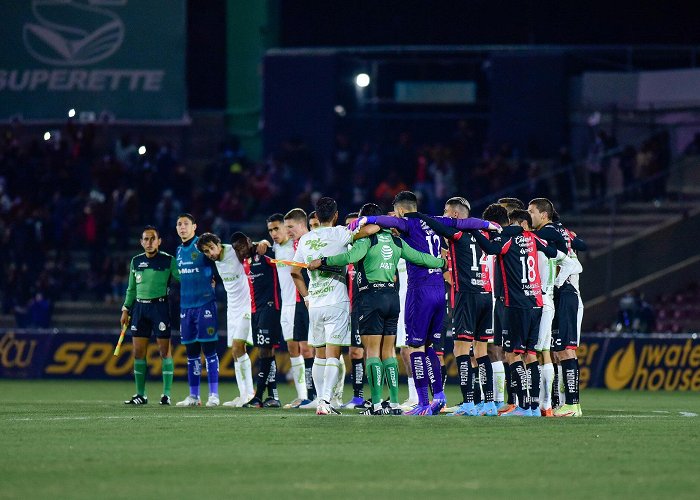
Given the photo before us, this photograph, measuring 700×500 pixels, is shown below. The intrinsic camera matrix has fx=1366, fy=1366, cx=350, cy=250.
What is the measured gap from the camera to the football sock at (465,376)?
15664mm

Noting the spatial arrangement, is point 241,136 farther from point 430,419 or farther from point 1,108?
point 430,419

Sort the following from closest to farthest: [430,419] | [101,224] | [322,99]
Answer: [430,419] < [101,224] < [322,99]

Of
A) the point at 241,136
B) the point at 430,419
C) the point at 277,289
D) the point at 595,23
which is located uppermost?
the point at 595,23

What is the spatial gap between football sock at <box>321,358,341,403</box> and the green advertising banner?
23.1 meters

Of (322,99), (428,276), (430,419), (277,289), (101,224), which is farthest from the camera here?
(322,99)

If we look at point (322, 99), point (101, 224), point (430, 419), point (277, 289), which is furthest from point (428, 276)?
point (322, 99)

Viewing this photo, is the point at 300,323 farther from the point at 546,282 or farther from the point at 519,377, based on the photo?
the point at 519,377

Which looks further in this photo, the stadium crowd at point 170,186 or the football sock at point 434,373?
the stadium crowd at point 170,186

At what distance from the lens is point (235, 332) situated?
739 inches

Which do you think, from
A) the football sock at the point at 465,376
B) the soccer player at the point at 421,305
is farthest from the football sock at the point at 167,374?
the football sock at the point at 465,376

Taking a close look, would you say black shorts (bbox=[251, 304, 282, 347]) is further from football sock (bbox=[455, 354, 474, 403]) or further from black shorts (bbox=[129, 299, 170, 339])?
football sock (bbox=[455, 354, 474, 403])

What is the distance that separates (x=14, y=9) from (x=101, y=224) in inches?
326

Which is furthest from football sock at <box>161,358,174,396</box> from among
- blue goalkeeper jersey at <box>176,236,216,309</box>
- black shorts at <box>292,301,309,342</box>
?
black shorts at <box>292,301,309,342</box>

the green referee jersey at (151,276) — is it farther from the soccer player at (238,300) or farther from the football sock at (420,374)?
the football sock at (420,374)
